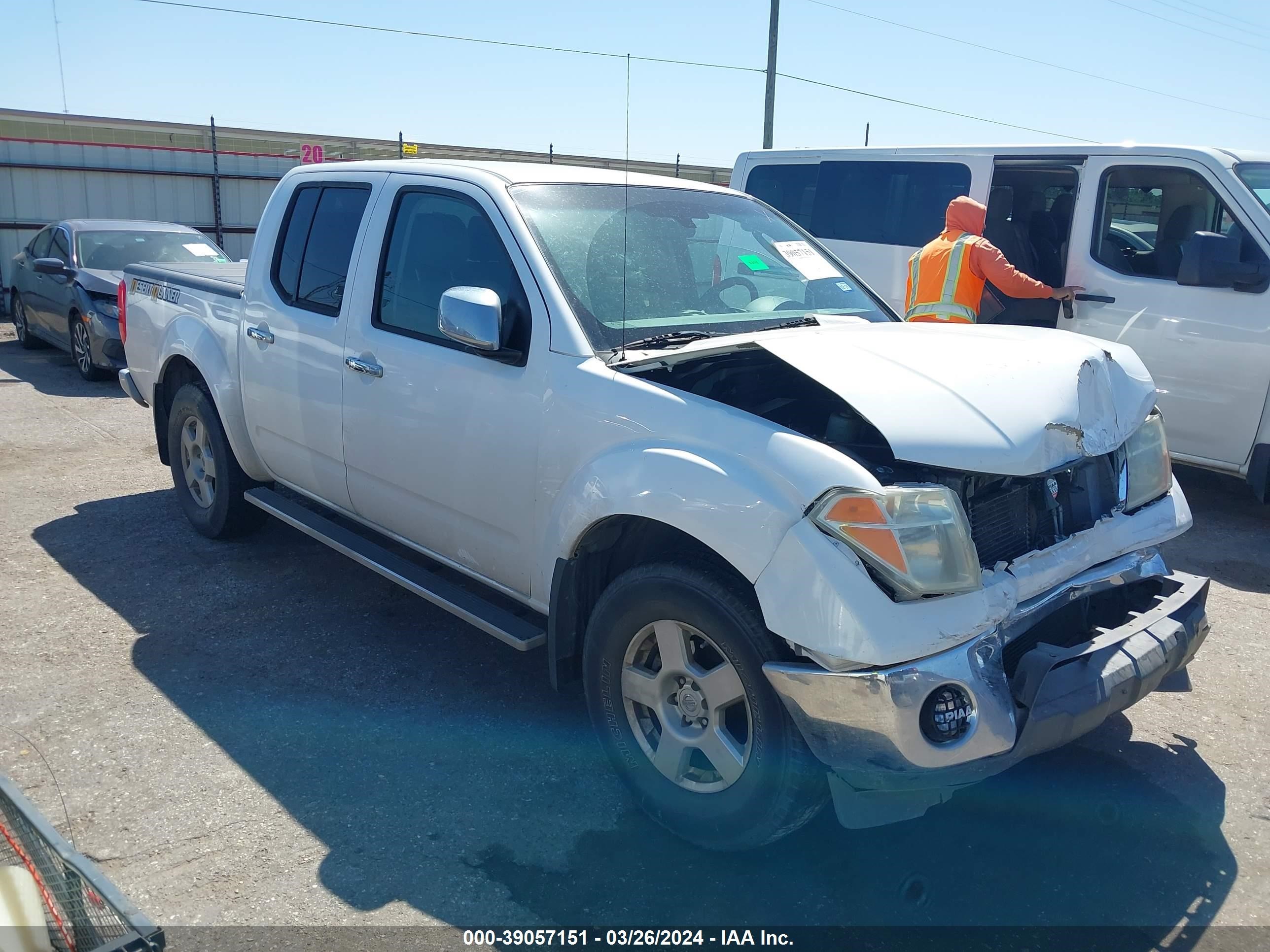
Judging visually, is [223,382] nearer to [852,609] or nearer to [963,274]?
[852,609]

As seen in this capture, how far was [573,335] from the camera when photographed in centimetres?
341

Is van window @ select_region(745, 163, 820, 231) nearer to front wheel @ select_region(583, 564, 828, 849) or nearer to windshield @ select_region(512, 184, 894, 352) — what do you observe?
windshield @ select_region(512, 184, 894, 352)

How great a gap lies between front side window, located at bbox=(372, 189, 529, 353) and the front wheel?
106 centimetres

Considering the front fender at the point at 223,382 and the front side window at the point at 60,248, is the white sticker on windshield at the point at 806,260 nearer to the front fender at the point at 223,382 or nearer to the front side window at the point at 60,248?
the front fender at the point at 223,382

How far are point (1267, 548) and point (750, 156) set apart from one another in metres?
5.13

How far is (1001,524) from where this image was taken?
9.91ft

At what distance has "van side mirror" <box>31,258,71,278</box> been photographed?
1058 cm

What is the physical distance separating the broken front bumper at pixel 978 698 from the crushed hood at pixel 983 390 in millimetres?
459

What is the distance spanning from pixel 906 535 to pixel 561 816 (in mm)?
1466

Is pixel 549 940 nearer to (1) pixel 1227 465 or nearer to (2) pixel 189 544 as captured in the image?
(2) pixel 189 544

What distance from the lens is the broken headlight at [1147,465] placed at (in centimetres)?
346

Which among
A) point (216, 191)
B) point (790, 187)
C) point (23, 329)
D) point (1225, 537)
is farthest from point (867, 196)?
point (216, 191)

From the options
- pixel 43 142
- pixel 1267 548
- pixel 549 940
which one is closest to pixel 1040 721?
pixel 549 940

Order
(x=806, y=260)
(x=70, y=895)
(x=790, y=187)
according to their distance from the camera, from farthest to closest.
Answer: (x=790, y=187), (x=806, y=260), (x=70, y=895)
